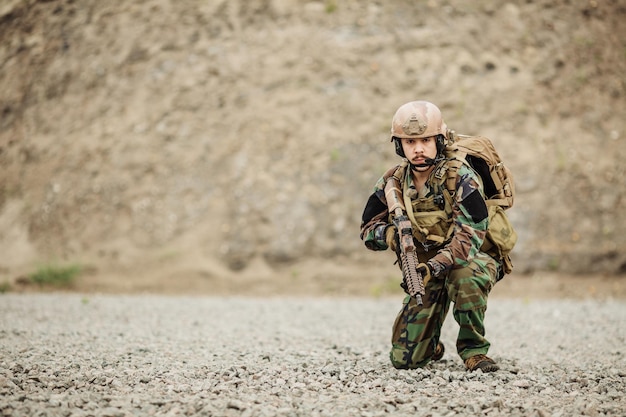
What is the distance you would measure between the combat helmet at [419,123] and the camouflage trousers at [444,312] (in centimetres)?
93

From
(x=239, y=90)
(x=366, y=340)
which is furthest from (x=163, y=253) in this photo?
(x=366, y=340)

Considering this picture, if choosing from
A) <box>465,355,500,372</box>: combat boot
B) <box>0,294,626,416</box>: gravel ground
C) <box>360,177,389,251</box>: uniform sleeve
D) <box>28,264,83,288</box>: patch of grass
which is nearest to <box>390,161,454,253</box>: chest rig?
<box>360,177,389,251</box>: uniform sleeve

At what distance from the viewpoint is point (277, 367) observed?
4297 millimetres

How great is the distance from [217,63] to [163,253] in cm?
415

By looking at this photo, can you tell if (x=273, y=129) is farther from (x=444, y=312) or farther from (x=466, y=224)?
(x=466, y=224)

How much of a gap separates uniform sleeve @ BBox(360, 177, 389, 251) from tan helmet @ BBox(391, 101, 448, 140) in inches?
17.8

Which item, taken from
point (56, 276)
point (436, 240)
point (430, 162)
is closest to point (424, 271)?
point (436, 240)

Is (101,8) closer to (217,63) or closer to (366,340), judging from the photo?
(217,63)

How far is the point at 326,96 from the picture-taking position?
12.2 meters

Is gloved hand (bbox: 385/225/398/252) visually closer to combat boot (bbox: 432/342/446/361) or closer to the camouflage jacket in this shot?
the camouflage jacket

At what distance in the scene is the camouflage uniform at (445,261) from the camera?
408cm

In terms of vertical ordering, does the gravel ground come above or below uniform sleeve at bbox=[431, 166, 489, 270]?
below

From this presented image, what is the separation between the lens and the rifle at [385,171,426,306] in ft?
13.2

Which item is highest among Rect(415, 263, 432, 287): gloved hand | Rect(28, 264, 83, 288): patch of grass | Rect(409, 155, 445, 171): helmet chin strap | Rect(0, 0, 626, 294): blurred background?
Rect(0, 0, 626, 294): blurred background
